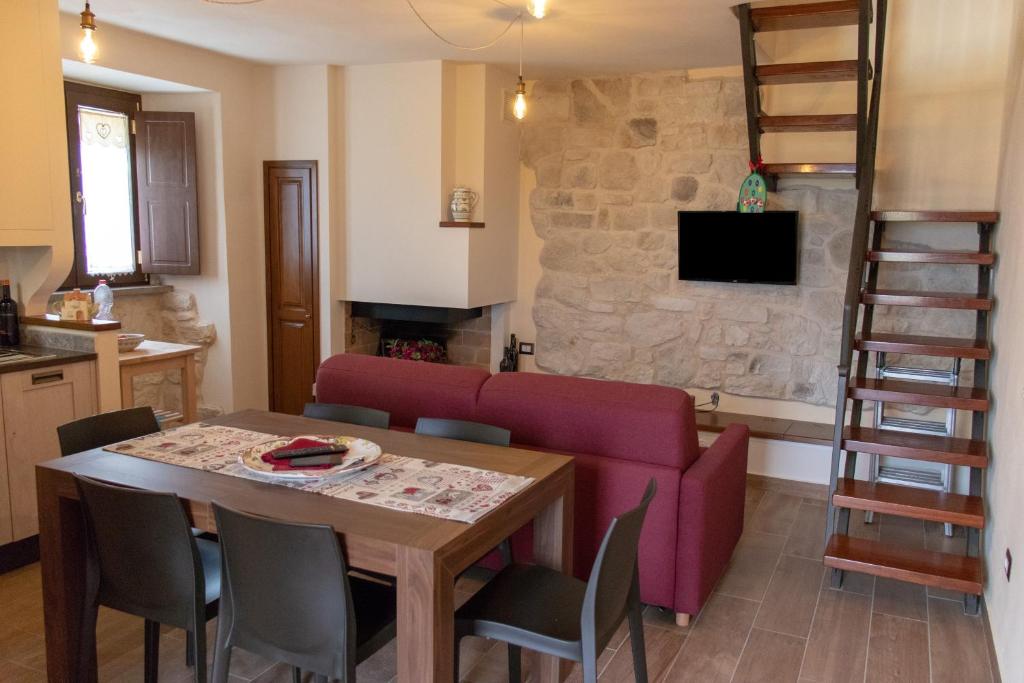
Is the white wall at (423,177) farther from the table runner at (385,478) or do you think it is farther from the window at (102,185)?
the table runner at (385,478)

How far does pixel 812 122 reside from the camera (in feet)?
14.6

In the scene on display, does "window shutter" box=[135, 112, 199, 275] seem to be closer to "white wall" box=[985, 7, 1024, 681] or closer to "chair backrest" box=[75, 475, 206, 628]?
"chair backrest" box=[75, 475, 206, 628]

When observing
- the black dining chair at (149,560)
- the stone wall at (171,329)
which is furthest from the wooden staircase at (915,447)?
the stone wall at (171,329)

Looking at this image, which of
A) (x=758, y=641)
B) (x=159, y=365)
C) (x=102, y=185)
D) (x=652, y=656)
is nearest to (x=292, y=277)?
(x=102, y=185)

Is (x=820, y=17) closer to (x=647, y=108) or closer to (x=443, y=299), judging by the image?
(x=647, y=108)

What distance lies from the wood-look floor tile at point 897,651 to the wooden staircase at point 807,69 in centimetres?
253

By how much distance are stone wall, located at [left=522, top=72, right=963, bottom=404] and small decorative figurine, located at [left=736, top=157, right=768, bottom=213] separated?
0.41 ft

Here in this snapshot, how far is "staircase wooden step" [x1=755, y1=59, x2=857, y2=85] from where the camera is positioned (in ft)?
13.7

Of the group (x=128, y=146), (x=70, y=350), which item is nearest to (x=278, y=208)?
(x=128, y=146)

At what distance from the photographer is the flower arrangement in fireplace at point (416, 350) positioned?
6.20 meters

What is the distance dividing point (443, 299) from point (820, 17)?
2.94 m

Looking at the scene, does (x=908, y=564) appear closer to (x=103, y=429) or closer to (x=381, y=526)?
(x=381, y=526)

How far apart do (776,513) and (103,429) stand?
135 inches

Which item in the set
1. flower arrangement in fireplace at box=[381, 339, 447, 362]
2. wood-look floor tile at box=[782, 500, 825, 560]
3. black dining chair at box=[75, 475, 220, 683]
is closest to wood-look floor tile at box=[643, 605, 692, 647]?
wood-look floor tile at box=[782, 500, 825, 560]
